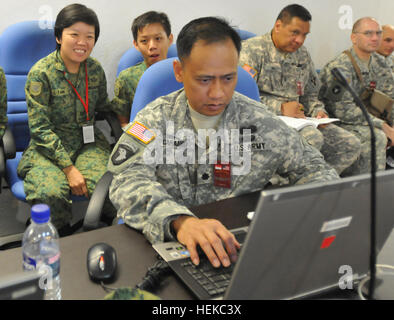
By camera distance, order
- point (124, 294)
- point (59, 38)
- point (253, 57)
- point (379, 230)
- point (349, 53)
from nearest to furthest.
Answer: point (124, 294) → point (379, 230) → point (59, 38) → point (253, 57) → point (349, 53)

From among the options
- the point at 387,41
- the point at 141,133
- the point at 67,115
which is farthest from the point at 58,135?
the point at 387,41

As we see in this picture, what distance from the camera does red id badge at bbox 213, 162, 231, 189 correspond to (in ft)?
A: 4.18

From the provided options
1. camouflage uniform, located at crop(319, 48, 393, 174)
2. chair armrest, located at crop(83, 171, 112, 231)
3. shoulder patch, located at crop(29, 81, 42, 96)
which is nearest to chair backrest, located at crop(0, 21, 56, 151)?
shoulder patch, located at crop(29, 81, 42, 96)

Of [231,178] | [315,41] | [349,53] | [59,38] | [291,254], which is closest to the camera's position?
[291,254]

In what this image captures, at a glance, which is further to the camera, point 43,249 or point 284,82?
point 284,82

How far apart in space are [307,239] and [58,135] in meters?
1.69

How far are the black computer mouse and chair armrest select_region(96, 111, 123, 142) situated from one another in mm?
1288

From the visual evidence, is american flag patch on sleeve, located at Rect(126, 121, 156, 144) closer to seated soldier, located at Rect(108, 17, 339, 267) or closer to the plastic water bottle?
seated soldier, located at Rect(108, 17, 339, 267)

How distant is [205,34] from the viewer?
1.19 meters

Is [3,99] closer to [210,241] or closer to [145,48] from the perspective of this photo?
[145,48]
